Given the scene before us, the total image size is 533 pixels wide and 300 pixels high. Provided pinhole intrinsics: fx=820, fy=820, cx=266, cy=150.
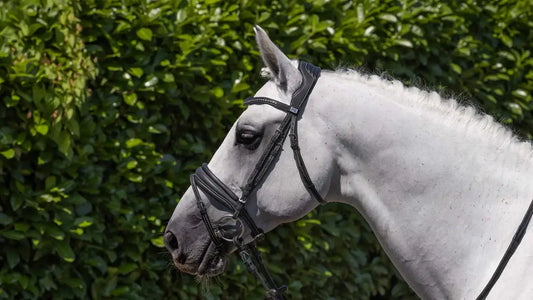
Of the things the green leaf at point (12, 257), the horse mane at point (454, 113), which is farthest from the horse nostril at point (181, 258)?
the green leaf at point (12, 257)

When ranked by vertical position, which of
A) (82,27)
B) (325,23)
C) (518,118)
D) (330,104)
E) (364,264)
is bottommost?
(364,264)

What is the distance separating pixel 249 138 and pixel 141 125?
1727 mm

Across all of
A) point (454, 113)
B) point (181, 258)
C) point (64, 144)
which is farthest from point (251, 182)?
point (64, 144)

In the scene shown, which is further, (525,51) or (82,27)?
(525,51)

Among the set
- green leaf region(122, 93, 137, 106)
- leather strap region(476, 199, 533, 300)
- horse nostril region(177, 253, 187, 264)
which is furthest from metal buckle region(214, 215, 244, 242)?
green leaf region(122, 93, 137, 106)

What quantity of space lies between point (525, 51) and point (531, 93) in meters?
0.33

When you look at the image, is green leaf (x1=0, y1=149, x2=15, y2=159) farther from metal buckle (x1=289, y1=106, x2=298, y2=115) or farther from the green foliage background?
metal buckle (x1=289, y1=106, x2=298, y2=115)

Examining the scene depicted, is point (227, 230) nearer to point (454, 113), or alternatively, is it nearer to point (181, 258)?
point (181, 258)

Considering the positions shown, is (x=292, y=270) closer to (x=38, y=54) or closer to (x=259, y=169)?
(x=38, y=54)

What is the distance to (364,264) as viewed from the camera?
5598mm

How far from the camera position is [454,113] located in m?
2.84

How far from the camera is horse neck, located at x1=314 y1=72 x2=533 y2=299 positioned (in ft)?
8.81

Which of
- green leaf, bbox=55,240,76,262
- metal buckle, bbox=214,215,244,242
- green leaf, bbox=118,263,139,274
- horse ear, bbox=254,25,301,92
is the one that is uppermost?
horse ear, bbox=254,25,301,92

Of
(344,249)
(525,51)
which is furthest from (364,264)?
(525,51)
